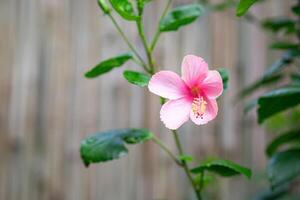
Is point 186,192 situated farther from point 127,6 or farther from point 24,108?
point 127,6

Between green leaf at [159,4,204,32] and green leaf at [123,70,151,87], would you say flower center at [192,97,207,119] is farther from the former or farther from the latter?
green leaf at [159,4,204,32]

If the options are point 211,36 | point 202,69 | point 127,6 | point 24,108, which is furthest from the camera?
point 211,36

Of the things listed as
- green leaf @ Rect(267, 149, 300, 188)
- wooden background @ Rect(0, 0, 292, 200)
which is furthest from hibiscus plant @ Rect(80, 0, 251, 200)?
wooden background @ Rect(0, 0, 292, 200)

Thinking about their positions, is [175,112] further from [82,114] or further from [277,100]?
[82,114]

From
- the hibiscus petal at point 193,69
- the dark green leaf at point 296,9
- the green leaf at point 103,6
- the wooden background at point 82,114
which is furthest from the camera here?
the wooden background at point 82,114

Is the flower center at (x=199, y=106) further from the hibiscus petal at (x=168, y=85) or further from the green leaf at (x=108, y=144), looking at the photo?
the green leaf at (x=108, y=144)

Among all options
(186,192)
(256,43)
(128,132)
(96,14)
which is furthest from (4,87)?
(128,132)

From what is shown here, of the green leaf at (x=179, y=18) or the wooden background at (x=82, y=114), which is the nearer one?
the green leaf at (x=179, y=18)

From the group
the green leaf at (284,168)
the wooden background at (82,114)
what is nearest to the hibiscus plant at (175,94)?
the green leaf at (284,168)
